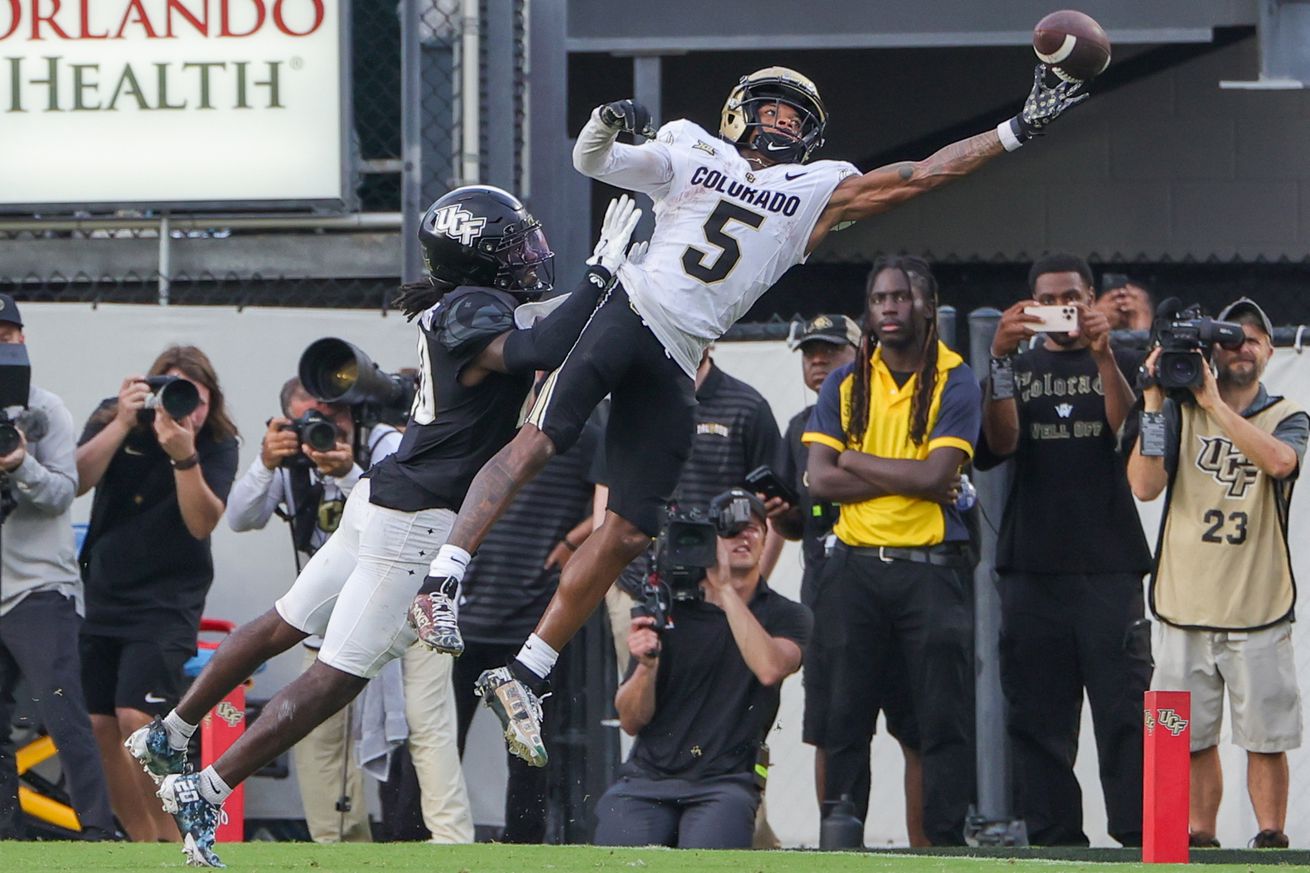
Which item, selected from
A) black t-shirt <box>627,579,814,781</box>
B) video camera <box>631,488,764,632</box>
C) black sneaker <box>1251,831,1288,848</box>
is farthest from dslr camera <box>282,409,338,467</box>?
black sneaker <box>1251,831,1288,848</box>

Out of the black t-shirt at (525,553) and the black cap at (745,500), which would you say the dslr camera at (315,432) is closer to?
the black t-shirt at (525,553)

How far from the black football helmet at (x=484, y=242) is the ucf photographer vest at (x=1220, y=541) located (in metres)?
2.69

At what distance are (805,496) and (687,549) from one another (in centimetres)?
99

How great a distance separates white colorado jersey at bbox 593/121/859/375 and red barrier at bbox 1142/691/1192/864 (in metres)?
1.78

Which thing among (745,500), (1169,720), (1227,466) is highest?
(1227,466)

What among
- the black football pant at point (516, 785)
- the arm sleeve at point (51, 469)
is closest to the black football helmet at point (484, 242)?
the black football pant at point (516, 785)

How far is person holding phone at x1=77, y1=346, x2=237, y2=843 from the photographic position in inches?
324

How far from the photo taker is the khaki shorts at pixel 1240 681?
24.8ft

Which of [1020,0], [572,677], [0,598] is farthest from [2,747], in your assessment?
[1020,0]

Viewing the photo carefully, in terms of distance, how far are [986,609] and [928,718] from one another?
71 cm

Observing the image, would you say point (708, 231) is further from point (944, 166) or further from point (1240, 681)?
point (1240, 681)

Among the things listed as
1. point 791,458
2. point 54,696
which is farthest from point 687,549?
point 54,696

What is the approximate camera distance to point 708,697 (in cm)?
742

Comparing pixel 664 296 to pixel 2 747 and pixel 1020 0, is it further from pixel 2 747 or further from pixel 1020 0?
pixel 1020 0
